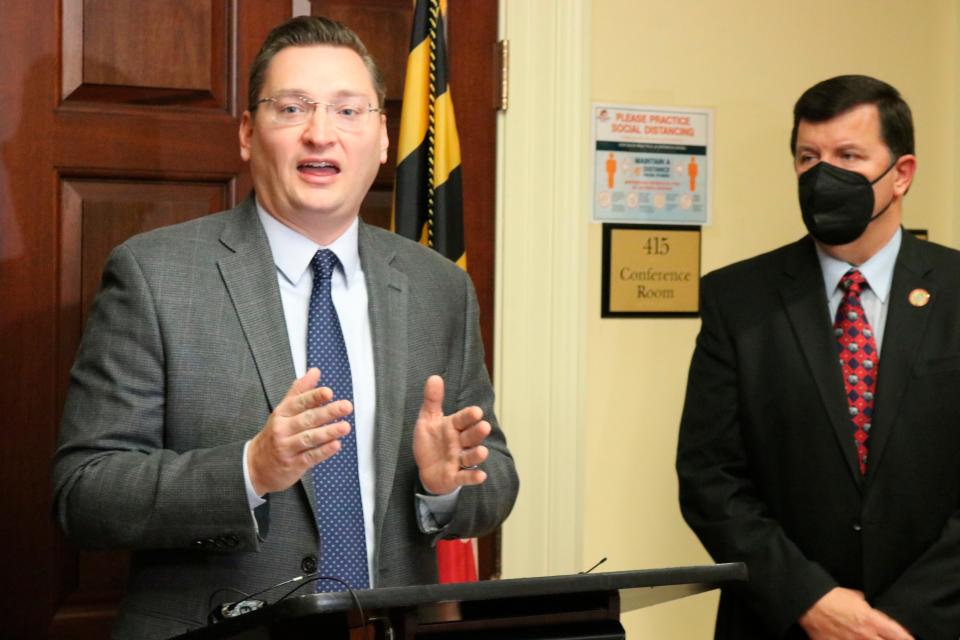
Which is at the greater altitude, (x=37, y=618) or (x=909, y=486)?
(x=909, y=486)

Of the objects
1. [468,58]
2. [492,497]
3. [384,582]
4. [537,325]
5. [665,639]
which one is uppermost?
[468,58]

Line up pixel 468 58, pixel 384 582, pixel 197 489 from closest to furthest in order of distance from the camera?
pixel 197 489 → pixel 384 582 → pixel 468 58

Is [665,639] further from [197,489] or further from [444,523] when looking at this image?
[197,489]

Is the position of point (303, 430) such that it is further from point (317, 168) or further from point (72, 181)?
point (72, 181)

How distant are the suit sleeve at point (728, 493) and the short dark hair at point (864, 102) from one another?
41 cm

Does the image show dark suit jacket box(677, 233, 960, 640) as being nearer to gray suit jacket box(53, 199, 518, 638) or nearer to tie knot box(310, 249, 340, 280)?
gray suit jacket box(53, 199, 518, 638)

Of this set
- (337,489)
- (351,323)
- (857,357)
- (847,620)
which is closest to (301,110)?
(351,323)

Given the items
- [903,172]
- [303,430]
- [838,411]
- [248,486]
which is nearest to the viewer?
[303,430]

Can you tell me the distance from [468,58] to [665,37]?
51 cm

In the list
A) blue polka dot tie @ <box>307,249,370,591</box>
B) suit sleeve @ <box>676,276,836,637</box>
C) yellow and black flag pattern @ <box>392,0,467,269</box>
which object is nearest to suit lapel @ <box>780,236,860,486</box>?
suit sleeve @ <box>676,276,836,637</box>

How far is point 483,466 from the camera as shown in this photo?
69.4 inches

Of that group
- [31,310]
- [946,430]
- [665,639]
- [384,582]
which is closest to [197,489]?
[384,582]

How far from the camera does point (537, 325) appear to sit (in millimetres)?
2596

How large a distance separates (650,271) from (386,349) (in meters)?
1.16
